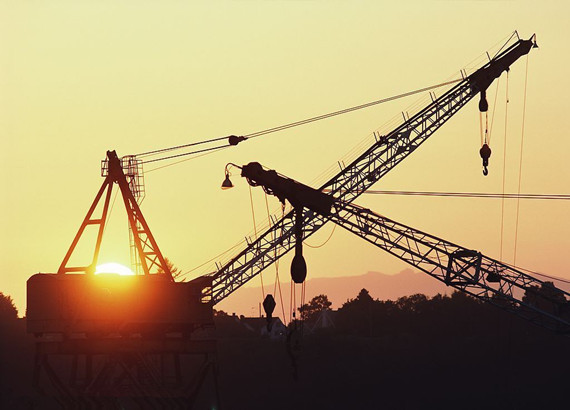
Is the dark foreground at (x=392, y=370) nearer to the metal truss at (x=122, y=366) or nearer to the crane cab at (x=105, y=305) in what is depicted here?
the metal truss at (x=122, y=366)

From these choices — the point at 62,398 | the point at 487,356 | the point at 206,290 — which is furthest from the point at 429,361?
the point at 62,398

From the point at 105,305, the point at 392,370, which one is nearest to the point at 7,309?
the point at 392,370

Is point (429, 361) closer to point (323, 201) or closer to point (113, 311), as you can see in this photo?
point (113, 311)

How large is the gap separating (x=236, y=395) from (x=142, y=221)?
56878 mm

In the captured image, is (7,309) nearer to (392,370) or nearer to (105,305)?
(392,370)

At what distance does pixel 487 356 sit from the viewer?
547ft

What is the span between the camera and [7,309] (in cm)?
17825

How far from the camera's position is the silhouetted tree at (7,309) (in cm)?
16788

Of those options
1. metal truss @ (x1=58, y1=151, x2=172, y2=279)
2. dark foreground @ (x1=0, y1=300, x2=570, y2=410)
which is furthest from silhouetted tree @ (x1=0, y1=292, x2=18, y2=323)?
metal truss @ (x1=58, y1=151, x2=172, y2=279)

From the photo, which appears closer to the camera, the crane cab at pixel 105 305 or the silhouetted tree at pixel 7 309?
the crane cab at pixel 105 305

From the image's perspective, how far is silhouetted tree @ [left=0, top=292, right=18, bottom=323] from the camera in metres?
168

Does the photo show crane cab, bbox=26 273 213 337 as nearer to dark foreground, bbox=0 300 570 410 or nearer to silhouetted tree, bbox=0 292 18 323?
dark foreground, bbox=0 300 570 410

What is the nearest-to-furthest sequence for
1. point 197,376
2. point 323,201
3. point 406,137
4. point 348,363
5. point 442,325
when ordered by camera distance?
1. point 323,201
2. point 197,376
3. point 406,137
4. point 348,363
5. point 442,325

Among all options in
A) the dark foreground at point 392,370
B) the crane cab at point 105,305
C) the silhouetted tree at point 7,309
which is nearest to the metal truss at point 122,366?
the crane cab at point 105,305
